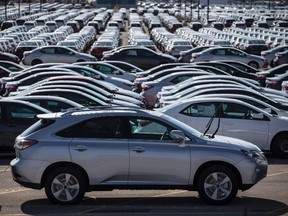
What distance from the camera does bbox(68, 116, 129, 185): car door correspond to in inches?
404

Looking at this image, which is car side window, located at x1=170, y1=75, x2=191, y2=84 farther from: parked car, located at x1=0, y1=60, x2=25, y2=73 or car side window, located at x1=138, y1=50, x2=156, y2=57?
car side window, located at x1=138, y1=50, x2=156, y2=57

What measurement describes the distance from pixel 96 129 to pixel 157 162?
100cm

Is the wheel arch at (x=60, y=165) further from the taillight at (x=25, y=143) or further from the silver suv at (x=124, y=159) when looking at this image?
the taillight at (x=25, y=143)

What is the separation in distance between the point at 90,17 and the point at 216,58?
55.2 m

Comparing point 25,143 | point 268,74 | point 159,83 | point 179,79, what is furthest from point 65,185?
point 268,74

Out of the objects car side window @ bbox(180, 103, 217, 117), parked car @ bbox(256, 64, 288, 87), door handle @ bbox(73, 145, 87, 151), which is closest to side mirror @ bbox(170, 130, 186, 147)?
door handle @ bbox(73, 145, 87, 151)

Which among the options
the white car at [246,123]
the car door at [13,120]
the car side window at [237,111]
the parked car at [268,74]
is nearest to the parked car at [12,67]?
the parked car at [268,74]

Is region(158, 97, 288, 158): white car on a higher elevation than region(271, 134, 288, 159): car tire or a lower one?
higher

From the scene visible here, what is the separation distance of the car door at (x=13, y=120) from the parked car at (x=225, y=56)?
20.6m

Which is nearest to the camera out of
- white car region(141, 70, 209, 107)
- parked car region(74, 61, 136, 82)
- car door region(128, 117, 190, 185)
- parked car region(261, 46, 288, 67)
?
car door region(128, 117, 190, 185)

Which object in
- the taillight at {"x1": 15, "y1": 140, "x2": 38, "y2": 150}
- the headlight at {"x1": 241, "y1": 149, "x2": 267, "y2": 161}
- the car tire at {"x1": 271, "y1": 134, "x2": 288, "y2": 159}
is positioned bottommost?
the car tire at {"x1": 271, "y1": 134, "x2": 288, "y2": 159}

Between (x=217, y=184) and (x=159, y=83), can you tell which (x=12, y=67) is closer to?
(x=159, y=83)

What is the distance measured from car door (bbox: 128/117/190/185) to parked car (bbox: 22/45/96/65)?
26492mm

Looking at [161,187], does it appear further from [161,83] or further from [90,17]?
[90,17]
